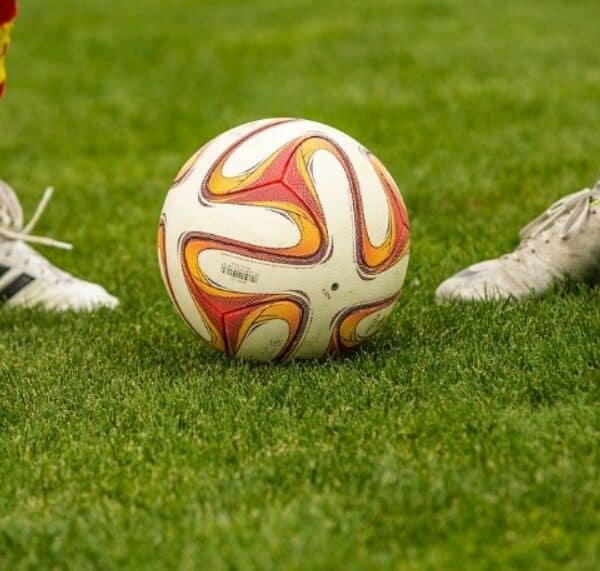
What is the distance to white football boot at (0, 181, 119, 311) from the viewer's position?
165 inches

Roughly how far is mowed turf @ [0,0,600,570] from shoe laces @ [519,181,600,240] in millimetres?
200

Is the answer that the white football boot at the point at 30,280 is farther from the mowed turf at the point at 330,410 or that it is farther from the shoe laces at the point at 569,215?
the shoe laces at the point at 569,215

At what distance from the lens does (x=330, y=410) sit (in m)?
2.89

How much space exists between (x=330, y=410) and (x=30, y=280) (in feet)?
5.77

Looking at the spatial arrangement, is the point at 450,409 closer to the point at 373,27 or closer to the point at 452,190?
the point at 452,190

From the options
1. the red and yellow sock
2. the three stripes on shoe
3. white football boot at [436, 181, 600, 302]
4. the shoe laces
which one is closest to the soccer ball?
white football boot at [436, 181, 600, 302]

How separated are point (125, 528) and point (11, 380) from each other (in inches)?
42.5

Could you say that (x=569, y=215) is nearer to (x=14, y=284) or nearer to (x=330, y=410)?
(x=330, y=410)

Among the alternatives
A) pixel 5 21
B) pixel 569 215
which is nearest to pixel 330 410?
pixel 569 215

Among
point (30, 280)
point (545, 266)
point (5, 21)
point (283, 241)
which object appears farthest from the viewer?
point (5, 21)

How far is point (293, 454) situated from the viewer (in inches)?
104

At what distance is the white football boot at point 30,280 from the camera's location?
420 cm

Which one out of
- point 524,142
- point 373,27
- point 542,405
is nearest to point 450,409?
point 542,405

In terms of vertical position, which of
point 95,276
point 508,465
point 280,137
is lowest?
point 95,276
